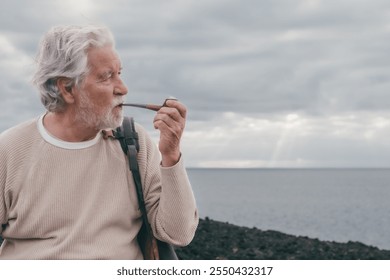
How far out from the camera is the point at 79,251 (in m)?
4.17

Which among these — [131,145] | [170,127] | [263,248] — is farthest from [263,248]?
[170,127]

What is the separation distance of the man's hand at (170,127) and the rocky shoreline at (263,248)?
8.49 meters

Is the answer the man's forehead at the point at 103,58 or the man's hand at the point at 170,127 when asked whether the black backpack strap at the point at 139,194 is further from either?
the man's forehead at the point at 103,58

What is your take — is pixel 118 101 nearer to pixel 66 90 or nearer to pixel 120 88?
pixel 120 88

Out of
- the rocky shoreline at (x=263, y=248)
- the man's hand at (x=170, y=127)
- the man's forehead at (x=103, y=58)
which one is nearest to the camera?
the man's hand at (x=170, y=127)

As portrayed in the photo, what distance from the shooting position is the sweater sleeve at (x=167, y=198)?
13.2 ft

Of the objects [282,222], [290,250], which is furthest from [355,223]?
[290,250]

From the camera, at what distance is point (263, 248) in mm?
14094

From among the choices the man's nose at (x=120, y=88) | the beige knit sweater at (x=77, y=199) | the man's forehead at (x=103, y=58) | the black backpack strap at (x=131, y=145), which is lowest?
the beige knit sweater at (x=77, y=199)

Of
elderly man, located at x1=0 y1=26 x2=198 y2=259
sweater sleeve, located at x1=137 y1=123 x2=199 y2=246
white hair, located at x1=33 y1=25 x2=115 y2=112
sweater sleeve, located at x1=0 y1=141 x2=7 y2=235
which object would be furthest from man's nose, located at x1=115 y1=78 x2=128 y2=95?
sweater sleeve, located at x1=0 y1=141 x2=7 y2=235

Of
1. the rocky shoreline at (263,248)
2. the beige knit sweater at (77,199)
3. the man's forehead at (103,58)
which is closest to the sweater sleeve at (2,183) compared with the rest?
the beige knit sweater at (77,199)

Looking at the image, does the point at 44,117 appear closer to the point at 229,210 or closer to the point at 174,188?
the point at 174,188

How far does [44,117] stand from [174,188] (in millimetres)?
973
